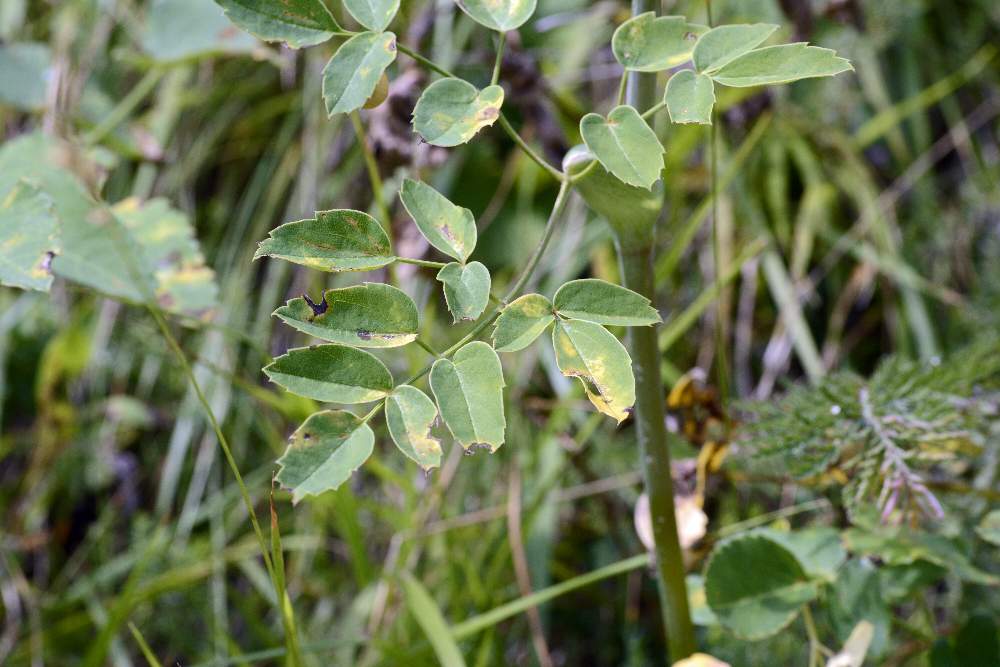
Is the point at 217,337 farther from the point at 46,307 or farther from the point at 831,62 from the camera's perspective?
the point at 831,62

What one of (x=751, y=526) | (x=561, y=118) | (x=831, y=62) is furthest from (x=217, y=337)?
(x=831, y=62)

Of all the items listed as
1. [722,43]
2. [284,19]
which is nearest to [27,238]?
[284,19]

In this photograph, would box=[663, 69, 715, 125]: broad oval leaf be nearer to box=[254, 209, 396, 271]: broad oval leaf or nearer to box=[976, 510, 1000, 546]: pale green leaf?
box=[254, 209, 396, 271]: broad oval leaf

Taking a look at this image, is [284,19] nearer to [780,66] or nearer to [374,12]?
[374,12]

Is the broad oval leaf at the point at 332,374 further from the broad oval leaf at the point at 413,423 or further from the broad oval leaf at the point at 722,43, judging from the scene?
the broad oval leaf at the point at 722,43

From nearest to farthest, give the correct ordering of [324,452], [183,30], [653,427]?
[324,452]
[653,427]
[183,30]

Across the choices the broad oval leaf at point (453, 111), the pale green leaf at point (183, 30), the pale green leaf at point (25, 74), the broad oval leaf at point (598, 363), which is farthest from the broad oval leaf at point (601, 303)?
the pale green leaf at point (25, 74)
